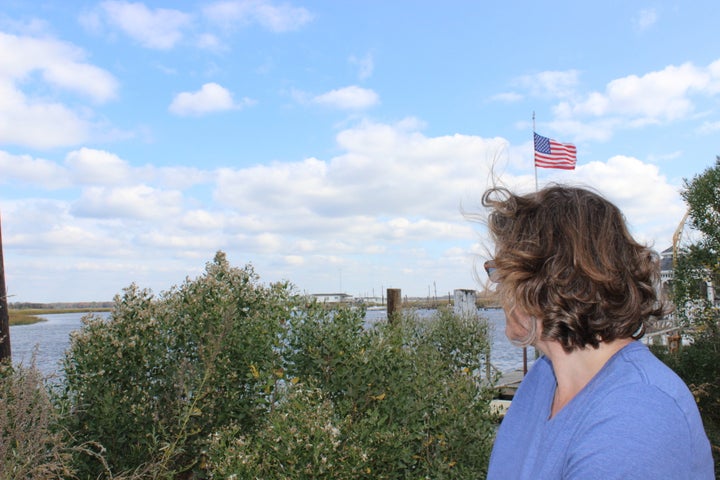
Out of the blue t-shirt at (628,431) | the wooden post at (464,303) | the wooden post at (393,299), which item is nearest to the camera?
the blue t-shirt at (628,431)

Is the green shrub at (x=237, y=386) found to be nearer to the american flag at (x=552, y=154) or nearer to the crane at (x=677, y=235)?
the crane at (x=677, y=235)

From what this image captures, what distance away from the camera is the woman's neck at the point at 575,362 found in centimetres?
140

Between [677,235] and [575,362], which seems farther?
[677,235]

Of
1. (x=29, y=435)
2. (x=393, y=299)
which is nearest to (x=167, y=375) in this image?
(x=29, y=435)

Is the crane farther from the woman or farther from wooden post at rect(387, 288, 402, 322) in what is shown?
the woman

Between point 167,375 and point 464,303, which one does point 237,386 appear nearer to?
point 167,375

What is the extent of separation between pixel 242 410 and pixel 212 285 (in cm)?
107

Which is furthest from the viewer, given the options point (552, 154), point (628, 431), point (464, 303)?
point (552, 154)

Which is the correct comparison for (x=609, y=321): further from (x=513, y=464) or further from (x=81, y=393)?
(x=81, y=393)

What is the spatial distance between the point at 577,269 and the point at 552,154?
1993 centimetres

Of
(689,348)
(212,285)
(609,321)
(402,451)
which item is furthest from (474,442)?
(689,348)

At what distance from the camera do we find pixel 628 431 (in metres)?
1.10

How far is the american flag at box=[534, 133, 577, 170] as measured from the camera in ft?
65.1

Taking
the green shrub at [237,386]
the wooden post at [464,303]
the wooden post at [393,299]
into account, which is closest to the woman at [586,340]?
the green shrub at [237,386]
